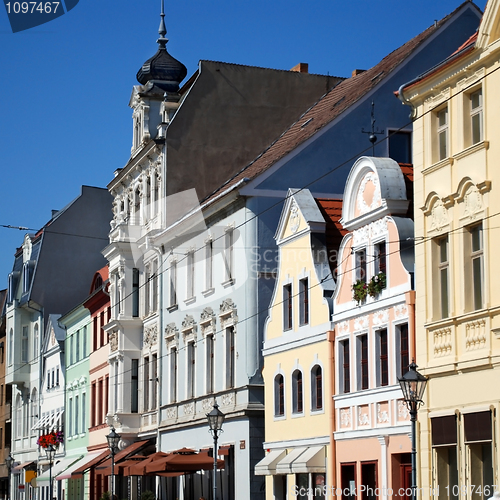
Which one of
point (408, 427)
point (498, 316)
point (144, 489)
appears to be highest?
point (498, 316)

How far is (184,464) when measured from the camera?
3366cm

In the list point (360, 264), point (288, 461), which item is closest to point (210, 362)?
point (288, 461)

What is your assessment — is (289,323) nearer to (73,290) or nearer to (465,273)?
(465,273)

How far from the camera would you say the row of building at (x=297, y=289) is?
21.7m

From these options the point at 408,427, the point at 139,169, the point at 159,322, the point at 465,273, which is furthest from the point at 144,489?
the point at 465,273

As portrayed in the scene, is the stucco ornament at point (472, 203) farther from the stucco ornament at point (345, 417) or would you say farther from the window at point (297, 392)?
the window at point (297, 392)

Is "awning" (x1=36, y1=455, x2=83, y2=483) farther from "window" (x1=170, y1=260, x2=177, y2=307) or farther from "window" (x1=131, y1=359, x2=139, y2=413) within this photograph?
"window" (x1=170, y1=260, x2=177, y2=307)

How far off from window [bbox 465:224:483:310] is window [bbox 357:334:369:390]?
527cm

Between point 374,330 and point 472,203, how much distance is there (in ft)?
17.1

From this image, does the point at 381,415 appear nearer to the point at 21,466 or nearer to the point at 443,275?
the point at 443,275

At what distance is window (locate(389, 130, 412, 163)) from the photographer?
34625mm

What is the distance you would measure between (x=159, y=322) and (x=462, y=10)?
53.3ft

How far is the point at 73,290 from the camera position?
63.8m

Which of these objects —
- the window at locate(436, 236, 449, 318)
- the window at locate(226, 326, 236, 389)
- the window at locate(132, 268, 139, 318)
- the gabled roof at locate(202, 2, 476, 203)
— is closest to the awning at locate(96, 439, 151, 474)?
the window at locate(132, 268, 139, 318)
